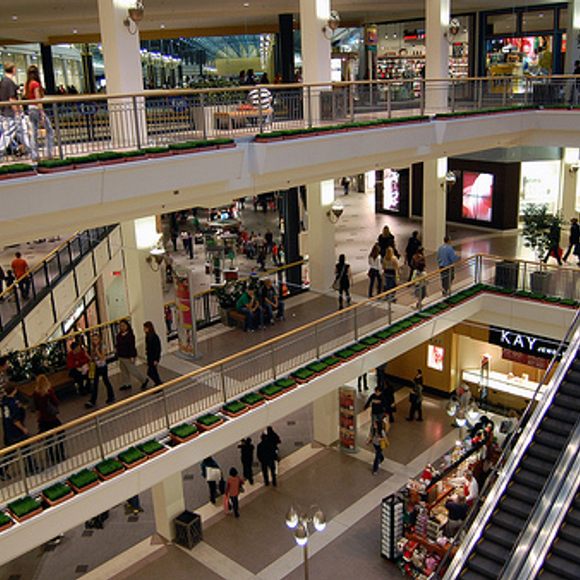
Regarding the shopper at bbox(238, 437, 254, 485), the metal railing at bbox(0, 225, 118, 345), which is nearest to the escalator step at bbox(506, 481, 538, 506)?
the shopper at bbox(238, 437, 254, 485)

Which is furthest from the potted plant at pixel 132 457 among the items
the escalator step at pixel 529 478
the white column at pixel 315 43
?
the white column at pixel 315 43

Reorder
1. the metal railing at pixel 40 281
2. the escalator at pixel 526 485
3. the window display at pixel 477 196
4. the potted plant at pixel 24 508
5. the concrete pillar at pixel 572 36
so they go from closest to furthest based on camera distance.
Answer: the potted plant at pixel 24 508
the escalator at pixel 526 485
the metal railing at pixel 40 281
the concrete pillar at pixel 572 36
the window display at pixel 477 196

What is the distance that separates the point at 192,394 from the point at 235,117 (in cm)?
565

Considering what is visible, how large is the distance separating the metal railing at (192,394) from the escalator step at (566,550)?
6.35 m

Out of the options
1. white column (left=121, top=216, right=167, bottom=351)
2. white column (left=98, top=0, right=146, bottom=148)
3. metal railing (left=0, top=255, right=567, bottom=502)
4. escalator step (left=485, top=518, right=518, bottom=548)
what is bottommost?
escalator step (left=485, top=518, right=518, bottom=548)

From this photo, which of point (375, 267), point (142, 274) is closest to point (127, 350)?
point (142, 274)

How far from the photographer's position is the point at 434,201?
2323 centimetres

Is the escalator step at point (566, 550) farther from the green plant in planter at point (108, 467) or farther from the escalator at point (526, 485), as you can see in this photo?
the green plant in planter at point (108, 467)

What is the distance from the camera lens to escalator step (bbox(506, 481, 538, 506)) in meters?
11.6

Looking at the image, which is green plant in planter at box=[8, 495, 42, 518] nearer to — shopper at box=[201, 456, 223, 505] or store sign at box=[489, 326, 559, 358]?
shopper at box=[201, 456, 223, 505]

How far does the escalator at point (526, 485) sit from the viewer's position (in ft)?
36.3

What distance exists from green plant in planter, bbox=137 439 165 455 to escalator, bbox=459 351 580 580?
5403 millimetres

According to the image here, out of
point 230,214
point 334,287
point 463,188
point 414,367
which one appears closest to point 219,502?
point 334,287

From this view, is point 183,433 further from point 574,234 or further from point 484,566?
point 574,234
